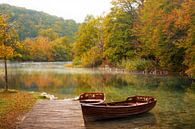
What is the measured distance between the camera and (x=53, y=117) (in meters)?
16.5

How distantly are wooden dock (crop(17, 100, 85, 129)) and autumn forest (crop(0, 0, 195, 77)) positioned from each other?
23.0 ft

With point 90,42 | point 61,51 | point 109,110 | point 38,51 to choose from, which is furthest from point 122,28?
point 61,51

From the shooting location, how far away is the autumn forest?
38.3 m

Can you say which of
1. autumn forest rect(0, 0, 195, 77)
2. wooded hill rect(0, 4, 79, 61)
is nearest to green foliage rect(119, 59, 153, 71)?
autumn forest rect(0, 0, 195, 77)

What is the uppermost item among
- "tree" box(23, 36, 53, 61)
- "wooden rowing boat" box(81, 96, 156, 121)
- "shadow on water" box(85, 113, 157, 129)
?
"tree" box(23, 36, 53, 61)

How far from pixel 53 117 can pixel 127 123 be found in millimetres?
4037

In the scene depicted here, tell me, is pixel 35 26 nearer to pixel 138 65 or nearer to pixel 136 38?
pixel 136 38

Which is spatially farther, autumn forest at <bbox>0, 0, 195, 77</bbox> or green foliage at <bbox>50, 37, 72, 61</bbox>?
green foliage at <bbox>50, 37, 72, 61</bbox>

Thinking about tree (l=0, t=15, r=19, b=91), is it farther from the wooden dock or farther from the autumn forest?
the wooden dock

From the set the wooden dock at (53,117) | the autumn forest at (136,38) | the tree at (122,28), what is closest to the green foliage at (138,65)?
the autumn forest at (136,38)

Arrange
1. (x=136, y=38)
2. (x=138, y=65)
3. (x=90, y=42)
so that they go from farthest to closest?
1. (x=90, y=42)
2. (x=136, y=38)
3. (x=138, y=65)

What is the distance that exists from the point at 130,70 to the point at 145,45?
5626mm

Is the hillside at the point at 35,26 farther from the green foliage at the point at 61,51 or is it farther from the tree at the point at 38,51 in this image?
the tree at the point at 38,51

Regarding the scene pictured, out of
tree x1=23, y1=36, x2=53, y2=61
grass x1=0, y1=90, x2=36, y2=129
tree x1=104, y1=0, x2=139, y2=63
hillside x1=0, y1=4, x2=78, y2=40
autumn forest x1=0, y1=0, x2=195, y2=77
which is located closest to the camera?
grass x1=0, y1=90, x2=36, y2=129
